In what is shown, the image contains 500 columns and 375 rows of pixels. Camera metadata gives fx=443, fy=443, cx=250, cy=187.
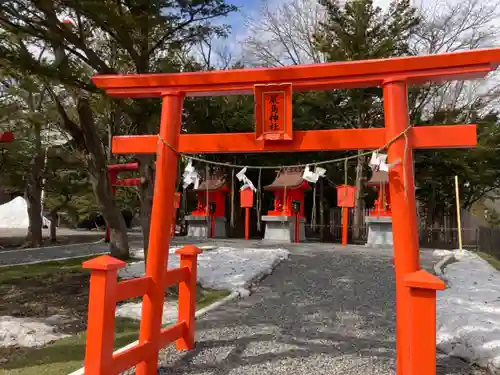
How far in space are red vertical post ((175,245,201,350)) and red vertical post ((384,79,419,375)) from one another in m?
2.20

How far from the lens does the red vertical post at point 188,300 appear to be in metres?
4.75

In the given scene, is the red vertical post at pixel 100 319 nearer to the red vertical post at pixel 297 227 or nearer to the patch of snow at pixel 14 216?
the red vertical post at pixel 297 227

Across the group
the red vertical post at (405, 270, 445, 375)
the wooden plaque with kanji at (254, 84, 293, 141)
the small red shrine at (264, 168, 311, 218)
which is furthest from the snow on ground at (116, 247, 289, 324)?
the small red shrine at (264, 168, 311, 218)

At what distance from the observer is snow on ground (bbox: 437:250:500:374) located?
4562 millimetres

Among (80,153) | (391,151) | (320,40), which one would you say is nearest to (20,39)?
(80,153)

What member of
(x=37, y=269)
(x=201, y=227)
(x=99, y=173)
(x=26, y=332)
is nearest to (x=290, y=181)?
(x=201, y=227)

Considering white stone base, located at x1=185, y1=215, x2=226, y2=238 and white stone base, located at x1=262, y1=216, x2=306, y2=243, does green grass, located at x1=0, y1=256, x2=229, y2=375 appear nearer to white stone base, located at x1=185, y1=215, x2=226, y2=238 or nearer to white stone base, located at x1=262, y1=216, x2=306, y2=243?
white stone base, located at x1=262, y1=216, x2=306, y2=243

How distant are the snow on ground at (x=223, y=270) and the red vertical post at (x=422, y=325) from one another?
157 inches

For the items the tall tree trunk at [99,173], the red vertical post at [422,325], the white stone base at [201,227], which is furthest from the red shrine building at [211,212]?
the red vertical post at [422,325]

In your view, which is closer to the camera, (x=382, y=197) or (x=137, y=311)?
(x=137, y=311)

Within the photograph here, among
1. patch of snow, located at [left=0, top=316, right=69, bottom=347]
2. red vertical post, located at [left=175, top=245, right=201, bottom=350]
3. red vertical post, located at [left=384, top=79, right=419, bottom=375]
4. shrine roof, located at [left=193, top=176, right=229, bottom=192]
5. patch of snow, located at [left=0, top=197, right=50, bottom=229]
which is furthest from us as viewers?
patch of snow, located at [left=0, top=197, right=50, bottom=229]

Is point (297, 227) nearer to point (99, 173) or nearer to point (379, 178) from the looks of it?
point (379, 178)

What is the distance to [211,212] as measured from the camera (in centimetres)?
2234

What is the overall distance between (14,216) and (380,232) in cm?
2347
